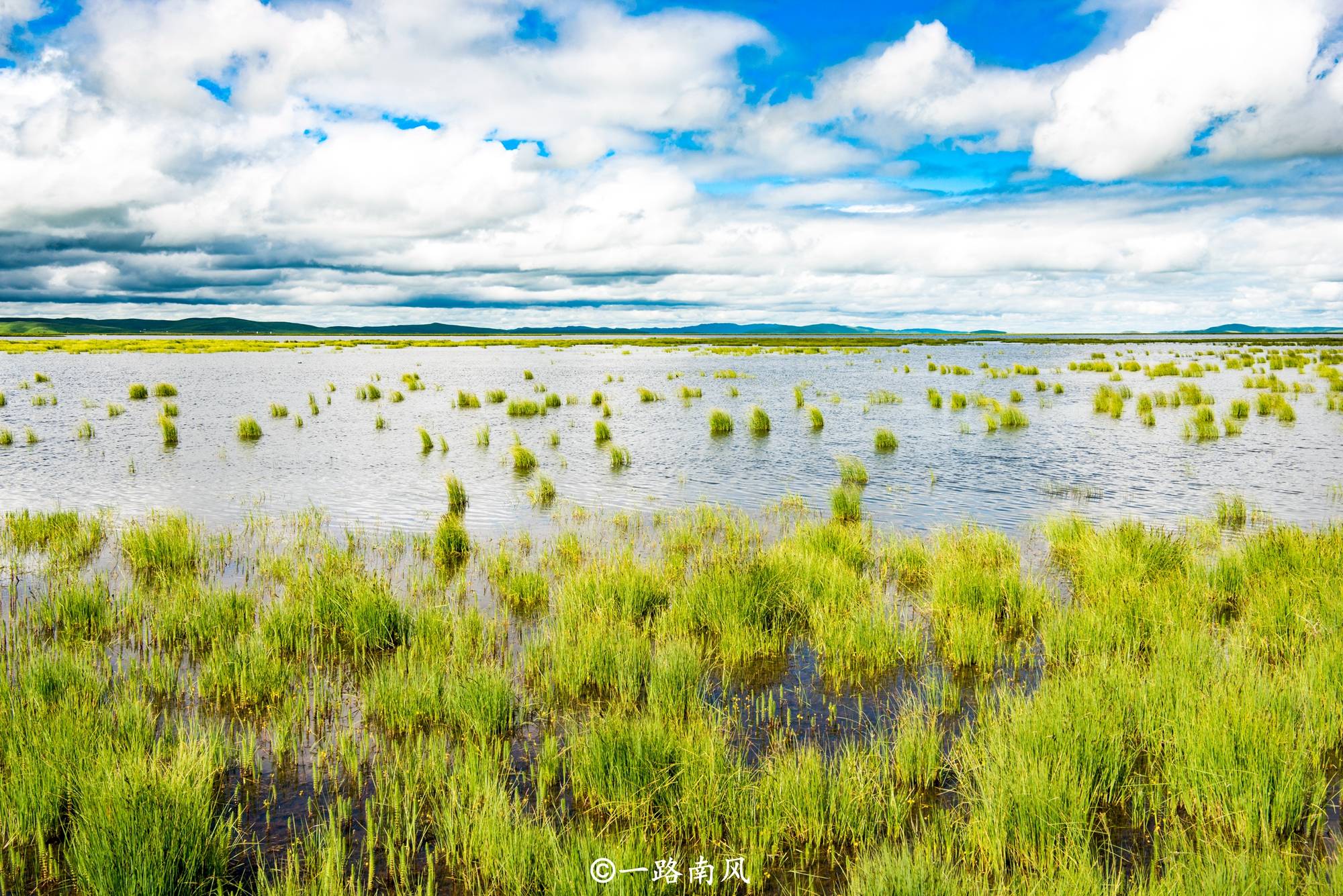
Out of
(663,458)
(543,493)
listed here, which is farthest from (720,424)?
(543,493)

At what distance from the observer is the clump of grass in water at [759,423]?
3084 cm

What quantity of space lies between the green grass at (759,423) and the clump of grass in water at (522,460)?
10.4 meters

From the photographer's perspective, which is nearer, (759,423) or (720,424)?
(720,424)

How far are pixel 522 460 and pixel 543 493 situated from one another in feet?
14.5

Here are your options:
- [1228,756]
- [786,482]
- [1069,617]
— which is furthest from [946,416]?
[1228,756]

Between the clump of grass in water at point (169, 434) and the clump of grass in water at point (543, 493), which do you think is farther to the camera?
the clump of grass in water at point (169, 434)

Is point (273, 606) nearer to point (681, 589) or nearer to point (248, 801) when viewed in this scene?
point (248, 801)

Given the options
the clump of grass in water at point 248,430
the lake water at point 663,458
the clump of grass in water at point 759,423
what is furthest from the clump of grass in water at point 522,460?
the clump of grass in water at point 248,430

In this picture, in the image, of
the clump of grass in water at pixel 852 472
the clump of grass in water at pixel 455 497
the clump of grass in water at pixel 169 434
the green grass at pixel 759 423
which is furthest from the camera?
the green grass at pixel 759 423

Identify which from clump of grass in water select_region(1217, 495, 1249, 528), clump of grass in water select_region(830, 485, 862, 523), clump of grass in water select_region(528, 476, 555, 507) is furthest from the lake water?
clump of grass in water select_region(1217, 495, 1249, 528)

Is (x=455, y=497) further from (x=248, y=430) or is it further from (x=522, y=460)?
(x=248, y=430)

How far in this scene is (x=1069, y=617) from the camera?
9203 millimetres

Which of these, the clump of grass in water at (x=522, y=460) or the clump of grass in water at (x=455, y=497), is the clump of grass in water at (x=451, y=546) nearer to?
the clump of grass in water at (x=455, y=497)

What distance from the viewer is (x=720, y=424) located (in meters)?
30.8
